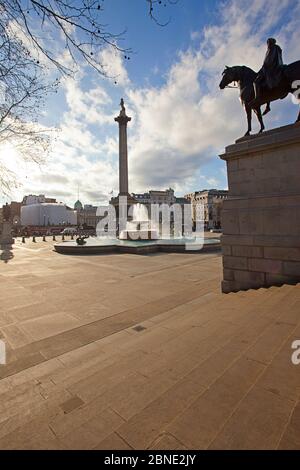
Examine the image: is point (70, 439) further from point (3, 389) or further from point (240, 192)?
point (240, 192)

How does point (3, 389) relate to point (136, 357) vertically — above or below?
below

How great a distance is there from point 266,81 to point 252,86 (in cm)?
63

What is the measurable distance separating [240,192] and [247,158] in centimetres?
107

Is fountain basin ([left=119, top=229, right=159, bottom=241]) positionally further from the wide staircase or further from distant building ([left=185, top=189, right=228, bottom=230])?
distant building ([left=185, top=189, right=228, bottom=230])

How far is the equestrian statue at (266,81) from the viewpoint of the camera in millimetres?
6945

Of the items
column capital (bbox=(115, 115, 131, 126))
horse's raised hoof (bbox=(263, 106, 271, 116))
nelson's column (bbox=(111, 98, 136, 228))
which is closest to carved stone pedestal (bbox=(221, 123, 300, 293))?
horse's raised hoof (bbox=(263, 106, 271, 116))

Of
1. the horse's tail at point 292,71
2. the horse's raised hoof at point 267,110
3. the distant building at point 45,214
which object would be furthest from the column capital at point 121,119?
the distant building at point 45,214

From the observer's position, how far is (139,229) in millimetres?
33375

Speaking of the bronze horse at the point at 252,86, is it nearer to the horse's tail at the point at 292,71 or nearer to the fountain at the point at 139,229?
the horse's tail at the point at 292,71

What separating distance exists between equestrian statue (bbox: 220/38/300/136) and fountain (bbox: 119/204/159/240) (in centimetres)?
2027

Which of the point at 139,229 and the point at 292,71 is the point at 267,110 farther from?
the point at 139,229

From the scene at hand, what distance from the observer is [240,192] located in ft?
24.8

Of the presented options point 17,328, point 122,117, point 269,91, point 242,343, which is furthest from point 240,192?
point 122,117

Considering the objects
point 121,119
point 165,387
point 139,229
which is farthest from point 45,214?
point 165,387
